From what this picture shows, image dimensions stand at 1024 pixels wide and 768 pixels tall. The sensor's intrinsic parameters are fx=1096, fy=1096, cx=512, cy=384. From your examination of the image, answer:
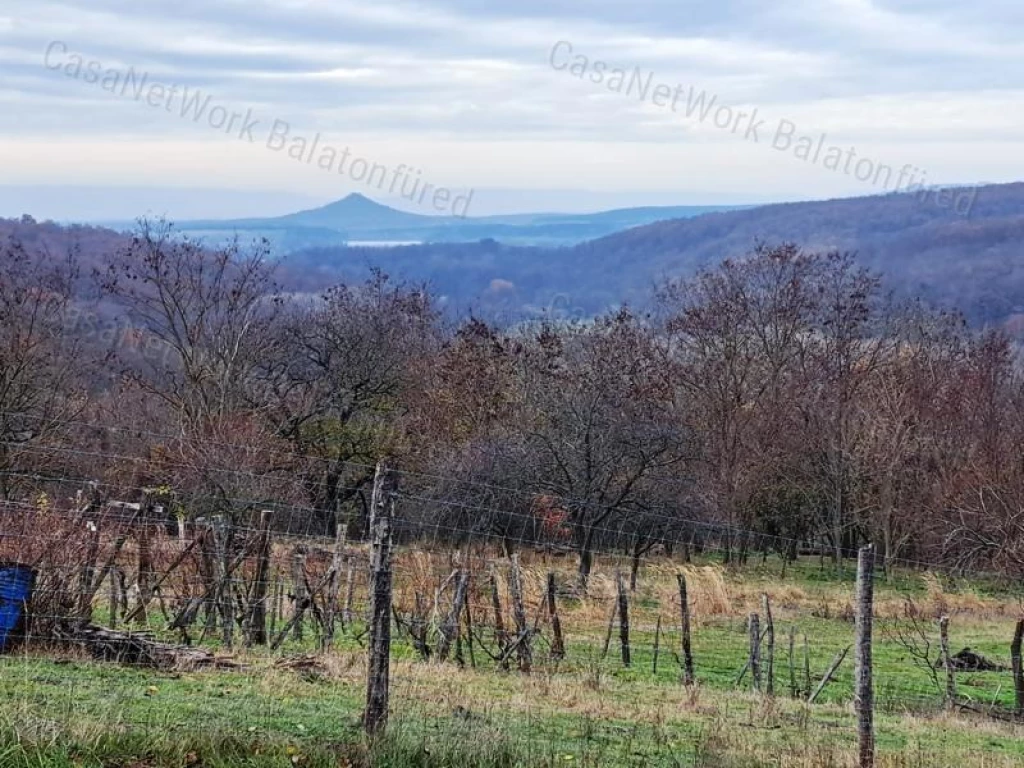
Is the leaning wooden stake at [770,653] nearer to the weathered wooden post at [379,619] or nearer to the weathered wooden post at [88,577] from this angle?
the weathered wooden post at [379,619]

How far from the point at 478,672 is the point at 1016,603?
2222cm

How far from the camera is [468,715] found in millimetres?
8562

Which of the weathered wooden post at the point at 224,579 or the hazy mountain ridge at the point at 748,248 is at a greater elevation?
the hazy mountain ridge at the point at 748,248

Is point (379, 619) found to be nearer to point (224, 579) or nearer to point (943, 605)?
point (224, 579)

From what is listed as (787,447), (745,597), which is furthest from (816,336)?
(745,597)

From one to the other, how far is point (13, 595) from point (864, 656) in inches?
309

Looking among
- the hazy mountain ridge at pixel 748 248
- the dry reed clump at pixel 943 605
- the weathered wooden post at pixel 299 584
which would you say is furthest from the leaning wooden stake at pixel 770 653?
the hazy mountain ridge at pixel 748 248

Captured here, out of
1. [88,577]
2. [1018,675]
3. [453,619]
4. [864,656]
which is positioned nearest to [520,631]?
[453,619]

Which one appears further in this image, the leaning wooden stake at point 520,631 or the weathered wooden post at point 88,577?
the leaning wooden stake at point 520,631

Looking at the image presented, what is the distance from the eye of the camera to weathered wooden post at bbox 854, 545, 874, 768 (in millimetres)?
7773

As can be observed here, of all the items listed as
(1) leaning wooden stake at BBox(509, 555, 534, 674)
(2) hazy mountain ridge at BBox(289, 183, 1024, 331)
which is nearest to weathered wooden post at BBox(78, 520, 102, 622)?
(1) leaning wooden stake at BBox(509, 555, 534, 674)

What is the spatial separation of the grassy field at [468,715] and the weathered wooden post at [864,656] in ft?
0.86

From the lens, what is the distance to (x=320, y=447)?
39.3m

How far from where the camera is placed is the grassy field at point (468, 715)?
6.79m
